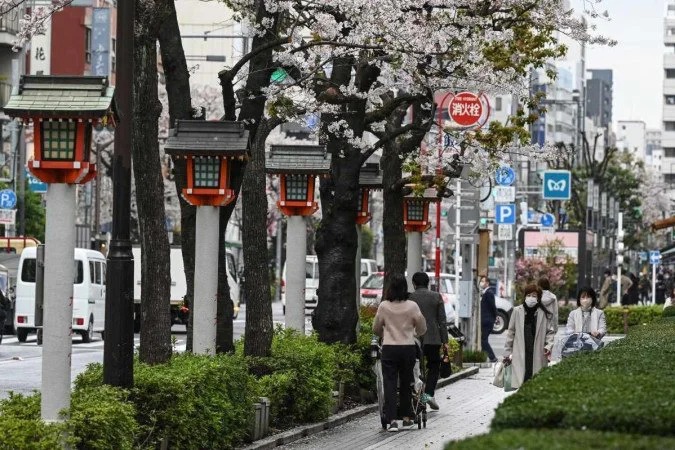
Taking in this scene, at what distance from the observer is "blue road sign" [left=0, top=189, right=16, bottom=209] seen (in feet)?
176

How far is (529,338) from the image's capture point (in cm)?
1925

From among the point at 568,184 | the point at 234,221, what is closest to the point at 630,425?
the point at 568,184

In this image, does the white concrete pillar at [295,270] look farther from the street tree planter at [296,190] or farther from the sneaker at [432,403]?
the sneaker at [432,403]

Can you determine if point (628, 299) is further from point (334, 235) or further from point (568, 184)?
point (334, 235)

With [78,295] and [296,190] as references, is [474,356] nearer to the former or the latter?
[78,295]

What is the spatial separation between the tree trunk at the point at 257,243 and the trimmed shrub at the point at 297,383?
43cm

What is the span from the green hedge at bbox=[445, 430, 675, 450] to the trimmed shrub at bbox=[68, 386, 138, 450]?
4937mm

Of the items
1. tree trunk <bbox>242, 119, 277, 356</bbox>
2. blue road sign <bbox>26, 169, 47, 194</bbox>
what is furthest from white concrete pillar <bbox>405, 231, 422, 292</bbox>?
blue road sign <bbox>26, 169, 47, 194</bbox>

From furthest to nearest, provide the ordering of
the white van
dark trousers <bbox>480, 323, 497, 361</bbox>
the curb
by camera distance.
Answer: the white van → dark trousers <bbox>480, 323, 497, 361</bbox> → the curb

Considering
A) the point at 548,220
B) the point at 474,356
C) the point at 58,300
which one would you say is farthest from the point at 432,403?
the point at 548,220

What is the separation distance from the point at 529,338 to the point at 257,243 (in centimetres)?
340

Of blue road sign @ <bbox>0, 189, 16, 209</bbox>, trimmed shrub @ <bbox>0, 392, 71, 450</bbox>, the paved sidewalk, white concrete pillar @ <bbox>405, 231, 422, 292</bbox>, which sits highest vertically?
blue road sign @ <bbox>0, 189, 16, 209</bbox>

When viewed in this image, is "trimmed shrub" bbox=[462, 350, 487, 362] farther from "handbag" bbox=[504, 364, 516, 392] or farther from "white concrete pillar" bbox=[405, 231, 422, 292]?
"handbag" bbox=[504, 364, 516, 392]

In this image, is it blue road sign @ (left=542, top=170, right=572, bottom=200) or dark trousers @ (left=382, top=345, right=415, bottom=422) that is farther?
blue road sign @ (left=542, top=170, right=572, bottom=200)
